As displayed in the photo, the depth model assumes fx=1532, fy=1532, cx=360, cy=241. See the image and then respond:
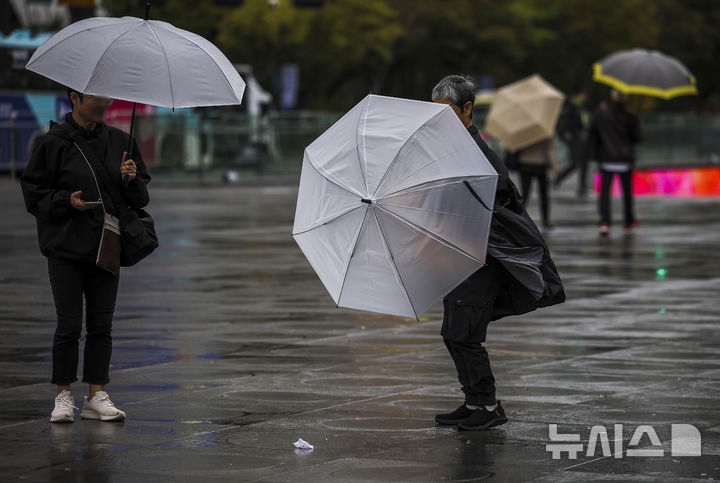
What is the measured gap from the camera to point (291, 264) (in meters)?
17.1

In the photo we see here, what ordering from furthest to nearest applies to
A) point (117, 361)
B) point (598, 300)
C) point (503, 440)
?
1. point (598, 300)
2. point (117, 361)
3. point (503, 440)

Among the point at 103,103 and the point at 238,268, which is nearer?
the point at 103,103

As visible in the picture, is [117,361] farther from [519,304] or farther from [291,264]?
[291,264]

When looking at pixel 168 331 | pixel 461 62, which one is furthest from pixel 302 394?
pixel 461 62

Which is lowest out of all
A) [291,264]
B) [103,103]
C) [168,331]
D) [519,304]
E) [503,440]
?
[291,264]

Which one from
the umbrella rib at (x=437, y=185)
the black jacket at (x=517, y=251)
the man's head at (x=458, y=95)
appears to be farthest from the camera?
the man's head at (x=458, y=95)

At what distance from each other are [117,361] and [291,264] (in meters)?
7.35

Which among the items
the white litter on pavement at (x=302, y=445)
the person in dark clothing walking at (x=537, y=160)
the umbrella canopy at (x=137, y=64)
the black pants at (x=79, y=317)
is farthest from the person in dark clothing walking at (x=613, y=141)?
the white litter on pavement at (x=302, y=445)

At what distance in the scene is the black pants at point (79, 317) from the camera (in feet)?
25.3

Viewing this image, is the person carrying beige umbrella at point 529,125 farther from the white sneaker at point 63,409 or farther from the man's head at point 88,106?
the white sneaker at point 63,409

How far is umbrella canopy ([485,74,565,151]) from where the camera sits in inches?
825

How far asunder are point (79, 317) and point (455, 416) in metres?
1.96

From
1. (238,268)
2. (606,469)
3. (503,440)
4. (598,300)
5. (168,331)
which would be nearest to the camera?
(606,469)

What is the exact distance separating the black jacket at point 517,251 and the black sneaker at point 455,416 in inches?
21.3
